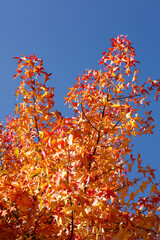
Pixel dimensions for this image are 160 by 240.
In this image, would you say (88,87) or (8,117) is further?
(8,117)

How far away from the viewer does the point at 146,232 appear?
3.07 m

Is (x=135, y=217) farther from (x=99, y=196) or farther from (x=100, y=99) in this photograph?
(x=100, y=99)

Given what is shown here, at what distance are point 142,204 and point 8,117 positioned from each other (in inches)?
183

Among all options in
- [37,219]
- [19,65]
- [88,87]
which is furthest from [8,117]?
[37,219]

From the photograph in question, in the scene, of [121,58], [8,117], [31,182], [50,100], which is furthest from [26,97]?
[8,117]

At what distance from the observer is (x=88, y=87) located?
12.8ft

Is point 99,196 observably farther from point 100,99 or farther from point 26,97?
point 26,97

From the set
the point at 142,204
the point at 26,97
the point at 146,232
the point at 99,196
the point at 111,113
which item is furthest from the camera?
the point at 111,113

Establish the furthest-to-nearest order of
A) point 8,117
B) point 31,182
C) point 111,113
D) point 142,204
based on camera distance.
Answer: point 8,117, point 111,113, point 142,204, point 31,182

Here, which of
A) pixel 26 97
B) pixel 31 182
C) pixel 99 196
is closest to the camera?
pixel 99 196

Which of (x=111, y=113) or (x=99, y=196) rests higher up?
(x=111, y=113)

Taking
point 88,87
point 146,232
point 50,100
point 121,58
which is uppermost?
point 121,58

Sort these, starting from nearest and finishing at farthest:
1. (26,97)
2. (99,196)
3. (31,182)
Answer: (99,196) → (31,182) → (26,97)

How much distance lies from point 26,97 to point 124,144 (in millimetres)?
1758
